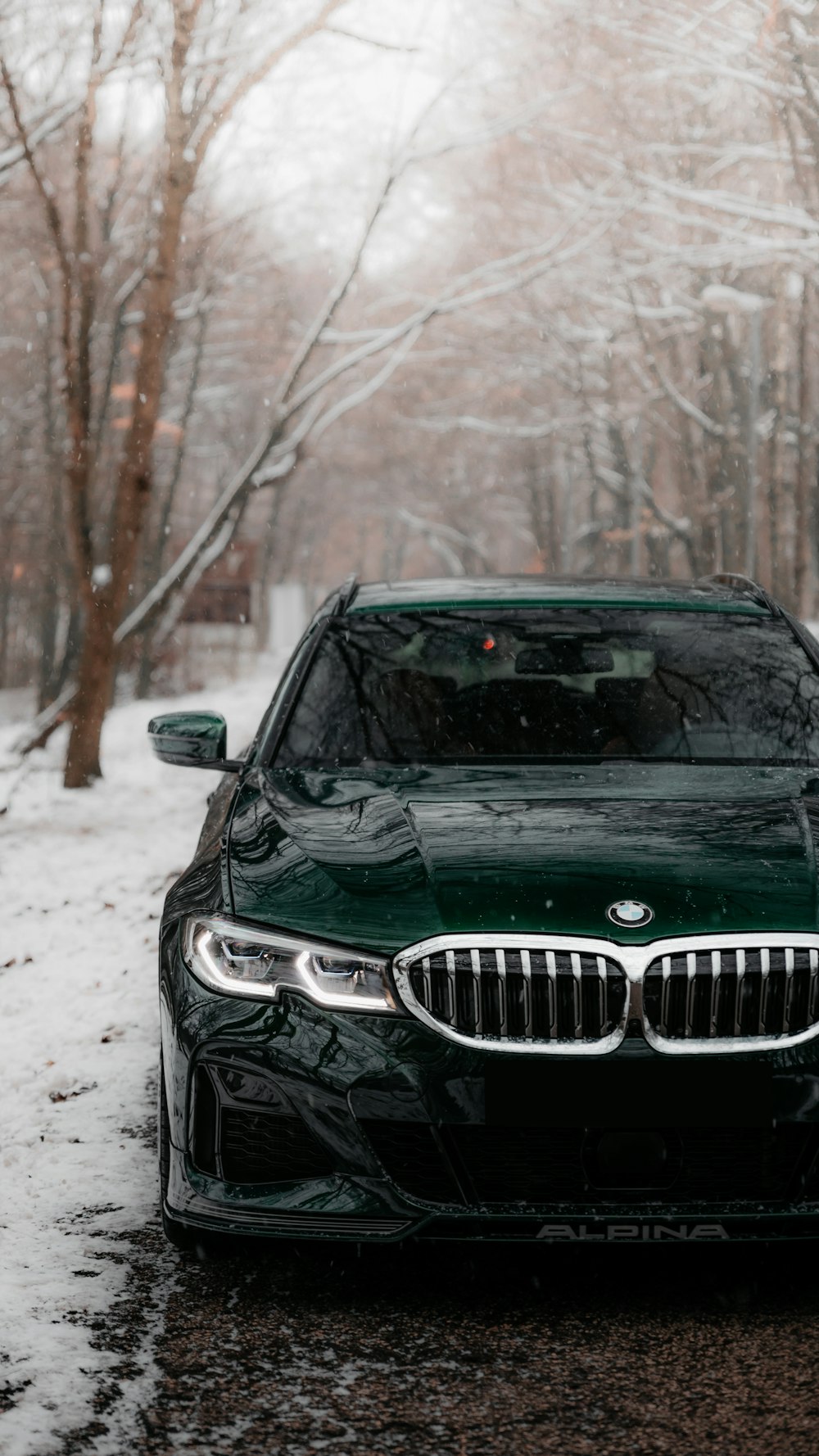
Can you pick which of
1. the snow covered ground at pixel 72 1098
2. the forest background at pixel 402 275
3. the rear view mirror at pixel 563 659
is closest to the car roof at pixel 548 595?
the rear view mirror at pixel 563 659

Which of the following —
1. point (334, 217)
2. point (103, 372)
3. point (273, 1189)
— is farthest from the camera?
point (103, 372)

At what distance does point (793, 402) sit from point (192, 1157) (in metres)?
32.4

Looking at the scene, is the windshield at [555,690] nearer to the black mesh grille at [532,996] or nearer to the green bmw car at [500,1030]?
the green bmw car at [500,1030]

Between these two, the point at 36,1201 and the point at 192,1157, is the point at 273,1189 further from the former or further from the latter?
the point at 36,1201

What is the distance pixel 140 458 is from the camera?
13695 mm

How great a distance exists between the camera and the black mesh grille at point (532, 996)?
3.38 m

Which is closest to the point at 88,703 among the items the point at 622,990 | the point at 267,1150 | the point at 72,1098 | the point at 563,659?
the point at 72,1098

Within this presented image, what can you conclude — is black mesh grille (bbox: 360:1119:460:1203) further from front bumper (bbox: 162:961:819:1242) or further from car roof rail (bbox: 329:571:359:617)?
car roof rail (bbox: 329:571:359:617)

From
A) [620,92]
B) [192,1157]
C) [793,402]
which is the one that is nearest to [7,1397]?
[192,1157]

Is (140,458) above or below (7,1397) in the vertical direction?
above

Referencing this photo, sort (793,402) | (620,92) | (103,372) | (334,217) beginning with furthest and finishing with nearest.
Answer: (793,402)
(103,372)
(334,217)
(620,92)

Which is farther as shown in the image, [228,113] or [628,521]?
[628,521]

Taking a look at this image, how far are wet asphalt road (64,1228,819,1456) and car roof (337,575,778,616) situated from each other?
2.14 metres

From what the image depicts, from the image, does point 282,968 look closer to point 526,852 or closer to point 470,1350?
point 526,852
